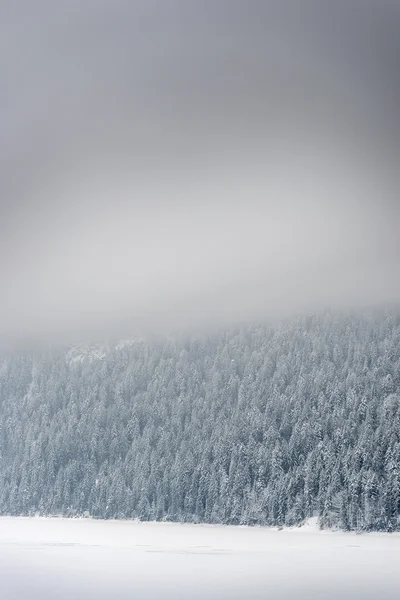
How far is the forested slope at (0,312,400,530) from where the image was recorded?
4216 centimetres

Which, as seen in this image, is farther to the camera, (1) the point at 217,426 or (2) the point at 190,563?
(1) the point at 217,426

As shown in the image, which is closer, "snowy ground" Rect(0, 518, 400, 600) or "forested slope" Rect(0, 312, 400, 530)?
"snowy ground" Rect(0, 518, 400, 600)

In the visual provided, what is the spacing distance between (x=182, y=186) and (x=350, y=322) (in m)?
23.0

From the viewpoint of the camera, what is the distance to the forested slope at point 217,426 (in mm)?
42156

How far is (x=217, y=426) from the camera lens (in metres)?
46.5

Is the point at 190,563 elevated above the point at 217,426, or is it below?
below

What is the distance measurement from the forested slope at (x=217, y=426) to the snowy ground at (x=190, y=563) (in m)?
1.94

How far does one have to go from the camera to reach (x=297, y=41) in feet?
61.5

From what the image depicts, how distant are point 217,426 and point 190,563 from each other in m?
22.1

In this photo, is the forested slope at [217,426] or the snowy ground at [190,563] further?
the forested slope at [217,426]

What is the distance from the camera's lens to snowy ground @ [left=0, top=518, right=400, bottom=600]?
1694cm

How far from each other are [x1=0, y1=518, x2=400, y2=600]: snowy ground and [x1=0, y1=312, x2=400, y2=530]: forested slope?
194 cm

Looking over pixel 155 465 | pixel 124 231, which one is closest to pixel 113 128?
pixel 124 231

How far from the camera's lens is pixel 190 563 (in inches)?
962
